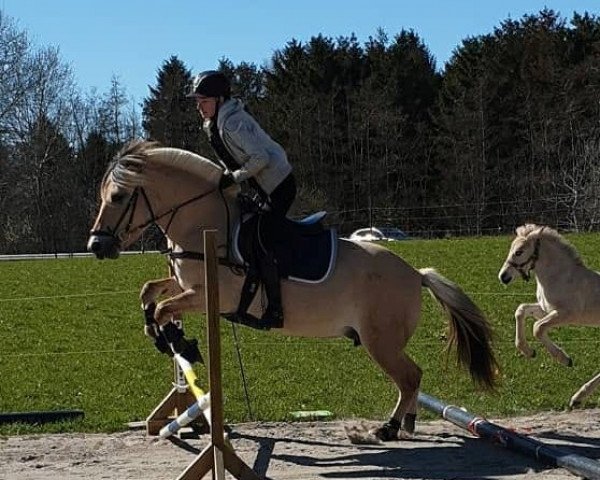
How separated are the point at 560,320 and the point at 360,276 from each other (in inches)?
131

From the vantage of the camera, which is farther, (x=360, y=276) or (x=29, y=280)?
(x=29, y=280)

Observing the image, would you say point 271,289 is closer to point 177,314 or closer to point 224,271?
point 224,271

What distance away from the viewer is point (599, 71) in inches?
1837

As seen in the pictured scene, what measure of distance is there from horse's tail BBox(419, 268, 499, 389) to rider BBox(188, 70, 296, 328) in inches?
53.6

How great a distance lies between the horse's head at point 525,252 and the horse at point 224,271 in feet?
9.78

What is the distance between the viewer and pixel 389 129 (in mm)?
51062

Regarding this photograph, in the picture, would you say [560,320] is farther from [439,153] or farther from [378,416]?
[439,153]

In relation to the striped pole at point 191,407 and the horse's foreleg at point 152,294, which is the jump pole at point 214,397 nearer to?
the striped pole at point 191,407

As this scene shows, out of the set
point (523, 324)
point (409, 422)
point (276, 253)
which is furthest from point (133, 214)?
point (523, 324)

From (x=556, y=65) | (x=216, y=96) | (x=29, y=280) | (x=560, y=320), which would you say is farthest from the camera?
(x=556, y=65)

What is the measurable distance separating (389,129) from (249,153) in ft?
146

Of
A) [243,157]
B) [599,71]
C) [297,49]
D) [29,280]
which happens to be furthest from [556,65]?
[243,157]

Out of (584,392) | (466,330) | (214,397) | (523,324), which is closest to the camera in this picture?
(214,397)

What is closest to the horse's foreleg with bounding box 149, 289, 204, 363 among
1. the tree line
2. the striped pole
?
the striped pole
